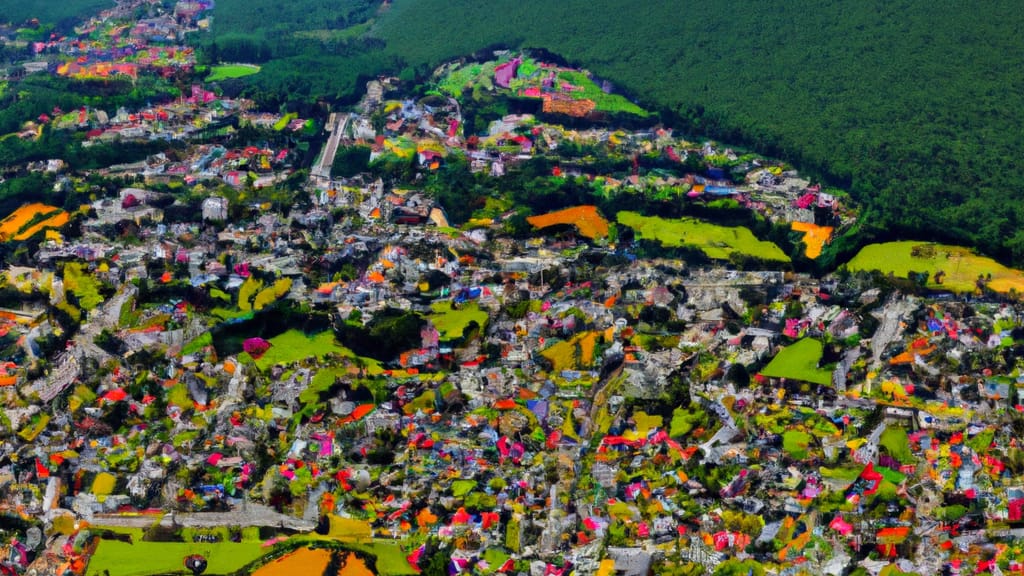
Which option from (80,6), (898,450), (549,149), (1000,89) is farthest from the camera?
(80,6)

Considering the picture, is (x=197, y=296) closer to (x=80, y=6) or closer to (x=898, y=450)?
(x=898, y=450)

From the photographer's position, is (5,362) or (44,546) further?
(5,362)

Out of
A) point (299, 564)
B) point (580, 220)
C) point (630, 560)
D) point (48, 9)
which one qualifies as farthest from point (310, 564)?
point (48, 9)

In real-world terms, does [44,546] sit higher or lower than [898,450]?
lower

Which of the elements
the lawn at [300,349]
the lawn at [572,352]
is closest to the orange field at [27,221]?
the lawn at [300,349]

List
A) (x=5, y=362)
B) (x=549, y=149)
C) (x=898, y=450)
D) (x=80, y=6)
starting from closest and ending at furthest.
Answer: (x=898, y=450) < (x=5, y=362) < (x=549, y=149) < (x=80, y=6)

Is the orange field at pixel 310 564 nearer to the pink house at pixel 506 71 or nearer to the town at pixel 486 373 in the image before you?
the town at pixel 486 373

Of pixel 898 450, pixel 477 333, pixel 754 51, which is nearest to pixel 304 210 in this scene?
pixel 477 333
